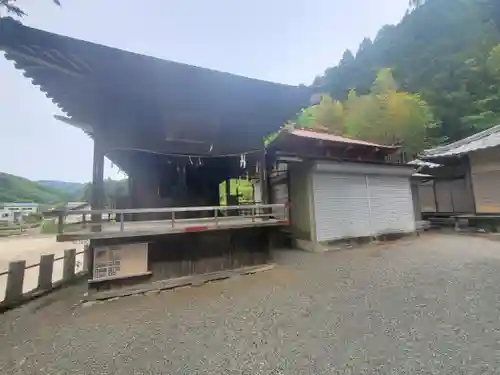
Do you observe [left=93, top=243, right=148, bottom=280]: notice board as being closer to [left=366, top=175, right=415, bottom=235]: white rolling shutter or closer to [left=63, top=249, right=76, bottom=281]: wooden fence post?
[left=63, top=249, right=76, bottom=281]: wooden fence post

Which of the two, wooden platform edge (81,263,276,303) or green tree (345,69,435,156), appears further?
green tree (345,69,435,156)

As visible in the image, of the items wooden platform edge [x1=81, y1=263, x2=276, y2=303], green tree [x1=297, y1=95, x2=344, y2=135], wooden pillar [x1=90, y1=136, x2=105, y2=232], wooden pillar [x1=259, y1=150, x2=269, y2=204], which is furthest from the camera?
green tree [x1=297, y1=95, x2=344, y2=135]

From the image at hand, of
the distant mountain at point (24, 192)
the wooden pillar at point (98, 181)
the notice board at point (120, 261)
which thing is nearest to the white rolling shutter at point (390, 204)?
the notice board at point (120, 261)

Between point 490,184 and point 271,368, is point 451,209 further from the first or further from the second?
point 271,368

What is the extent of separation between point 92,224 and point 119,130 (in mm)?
2242

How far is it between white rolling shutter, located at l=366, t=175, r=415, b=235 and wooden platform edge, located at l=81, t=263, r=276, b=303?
4.92 m

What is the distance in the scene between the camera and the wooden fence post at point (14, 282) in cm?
540

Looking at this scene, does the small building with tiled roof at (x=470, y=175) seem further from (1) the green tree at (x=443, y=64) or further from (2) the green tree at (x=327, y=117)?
(2) the green tree at (x=327, y=117)

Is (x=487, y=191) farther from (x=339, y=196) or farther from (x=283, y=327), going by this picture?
(x=283, y=327)

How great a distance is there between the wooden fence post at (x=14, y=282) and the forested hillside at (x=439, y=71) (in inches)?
606

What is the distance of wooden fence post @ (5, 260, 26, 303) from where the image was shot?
17.7 ft

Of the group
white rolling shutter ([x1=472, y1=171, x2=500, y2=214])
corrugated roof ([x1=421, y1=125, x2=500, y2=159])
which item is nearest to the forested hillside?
corrugated roof ([x1=421, y1=125, x2=500, y2=159])

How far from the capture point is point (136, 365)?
9.71 ft

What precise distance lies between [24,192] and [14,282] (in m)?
85.6
